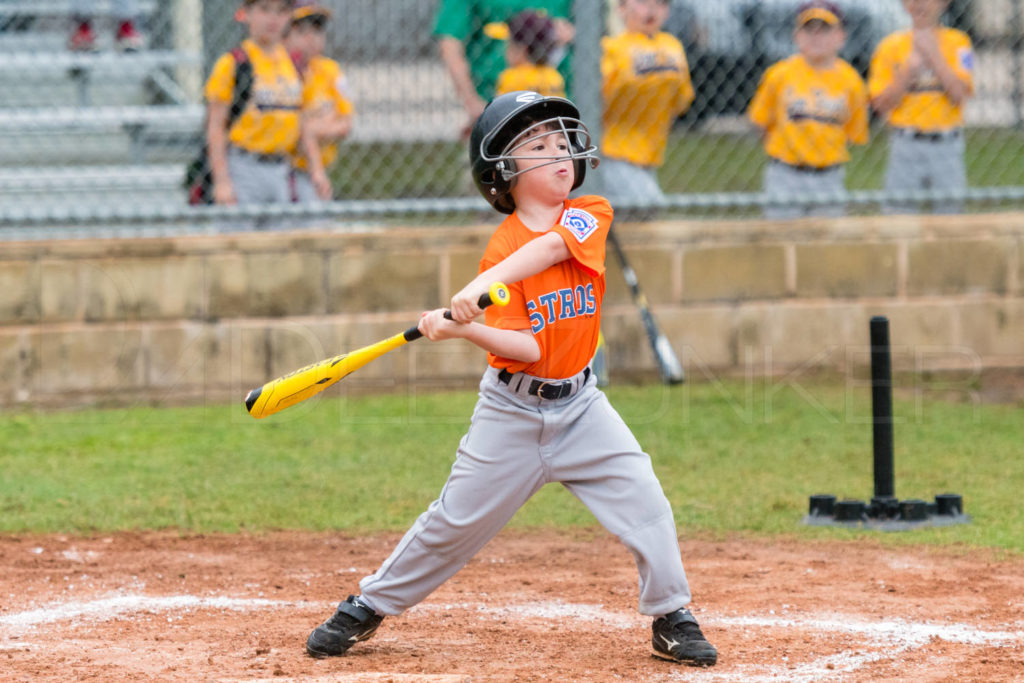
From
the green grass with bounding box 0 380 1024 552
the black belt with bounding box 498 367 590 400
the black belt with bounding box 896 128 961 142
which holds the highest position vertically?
the black belt with bounding box 896 128 961 142

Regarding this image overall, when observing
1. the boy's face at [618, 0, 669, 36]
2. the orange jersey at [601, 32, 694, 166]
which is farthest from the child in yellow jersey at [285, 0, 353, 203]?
the boy's face at [618, 0, 669, 36]

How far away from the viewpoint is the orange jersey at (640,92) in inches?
300

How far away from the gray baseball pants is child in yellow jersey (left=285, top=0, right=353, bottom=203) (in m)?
4.33

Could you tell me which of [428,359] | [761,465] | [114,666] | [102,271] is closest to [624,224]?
[428,359]

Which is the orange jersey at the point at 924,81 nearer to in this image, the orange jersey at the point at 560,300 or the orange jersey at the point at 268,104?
the orange jersey at the point at 268,104

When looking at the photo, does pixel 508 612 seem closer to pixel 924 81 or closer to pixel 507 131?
pixel 507 131

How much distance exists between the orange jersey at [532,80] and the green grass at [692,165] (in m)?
0.45

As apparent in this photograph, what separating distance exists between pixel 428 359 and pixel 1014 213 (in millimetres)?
3517

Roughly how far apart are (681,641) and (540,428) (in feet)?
2.10

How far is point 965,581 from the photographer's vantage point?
4.16m

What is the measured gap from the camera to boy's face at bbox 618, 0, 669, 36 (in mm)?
7629

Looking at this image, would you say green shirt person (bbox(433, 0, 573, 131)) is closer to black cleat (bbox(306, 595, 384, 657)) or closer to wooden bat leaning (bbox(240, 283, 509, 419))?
wooden bat leaning (bbox(240, 283, 509, 419))

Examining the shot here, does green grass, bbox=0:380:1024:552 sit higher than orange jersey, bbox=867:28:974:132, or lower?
lower

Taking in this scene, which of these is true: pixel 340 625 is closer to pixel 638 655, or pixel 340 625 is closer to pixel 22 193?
pixel 638 655
